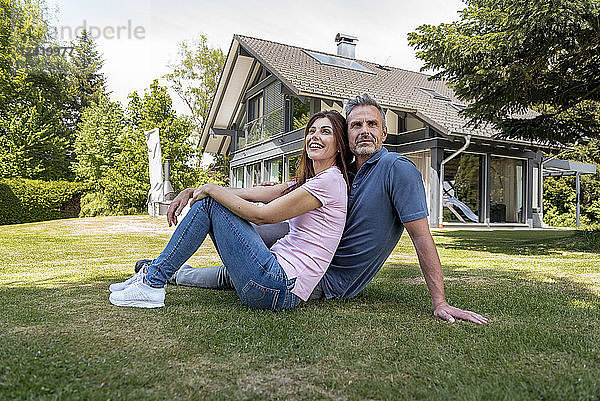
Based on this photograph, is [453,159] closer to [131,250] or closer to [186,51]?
[131,250]

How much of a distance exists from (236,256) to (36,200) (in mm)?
17233

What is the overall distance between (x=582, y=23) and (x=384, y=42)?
1954cm

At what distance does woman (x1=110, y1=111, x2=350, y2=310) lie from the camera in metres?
2.21

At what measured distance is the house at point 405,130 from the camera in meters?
12.0

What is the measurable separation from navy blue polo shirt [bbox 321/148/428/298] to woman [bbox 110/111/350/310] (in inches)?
4.6

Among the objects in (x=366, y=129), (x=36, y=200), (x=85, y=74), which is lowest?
(x=36, y=200)

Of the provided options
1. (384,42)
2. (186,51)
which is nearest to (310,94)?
(384,42)

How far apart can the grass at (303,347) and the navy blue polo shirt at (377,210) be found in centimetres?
27

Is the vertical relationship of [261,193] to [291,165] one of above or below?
below

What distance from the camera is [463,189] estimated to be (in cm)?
1305

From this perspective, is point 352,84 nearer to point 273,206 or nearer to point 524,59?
point 524,59

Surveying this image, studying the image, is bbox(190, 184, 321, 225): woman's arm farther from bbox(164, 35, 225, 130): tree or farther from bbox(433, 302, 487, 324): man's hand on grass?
bbox(164, 35, 225, 130): tree

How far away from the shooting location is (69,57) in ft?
102

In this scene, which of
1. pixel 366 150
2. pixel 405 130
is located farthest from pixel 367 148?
pixel 405 130
